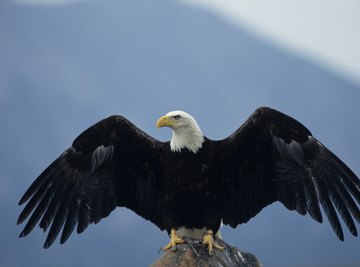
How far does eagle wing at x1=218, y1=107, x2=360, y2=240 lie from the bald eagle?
11mm

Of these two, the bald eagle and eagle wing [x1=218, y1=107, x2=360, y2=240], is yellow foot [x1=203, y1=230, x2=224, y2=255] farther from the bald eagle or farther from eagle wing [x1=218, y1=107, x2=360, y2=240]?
eagle wing [x1=218, y1=107, x2=360, y2=240]

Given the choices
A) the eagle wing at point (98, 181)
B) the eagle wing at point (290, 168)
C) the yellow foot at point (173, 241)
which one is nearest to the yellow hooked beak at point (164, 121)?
the eagle wing at point (98, 181)

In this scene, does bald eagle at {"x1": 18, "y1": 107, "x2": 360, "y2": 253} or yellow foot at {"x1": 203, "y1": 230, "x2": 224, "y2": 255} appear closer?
yellow foot at {"x1": 203, "y1": 230, "x2": 224, "y2": 255}

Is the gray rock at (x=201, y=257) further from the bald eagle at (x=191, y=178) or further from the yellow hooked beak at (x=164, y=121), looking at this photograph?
the yellow hooked beak at (x=164, y=121)

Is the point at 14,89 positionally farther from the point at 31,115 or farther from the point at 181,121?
the point at 181,121

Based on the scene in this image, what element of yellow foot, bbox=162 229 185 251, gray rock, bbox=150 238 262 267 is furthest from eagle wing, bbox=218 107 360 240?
yellow foot, bbox=162 229 185 251

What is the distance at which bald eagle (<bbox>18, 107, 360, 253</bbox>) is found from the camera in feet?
25.7

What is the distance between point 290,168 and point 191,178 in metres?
1.17

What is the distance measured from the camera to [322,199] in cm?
791

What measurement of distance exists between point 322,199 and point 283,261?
11143 centimetres

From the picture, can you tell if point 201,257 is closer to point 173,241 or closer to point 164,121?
point 173,241

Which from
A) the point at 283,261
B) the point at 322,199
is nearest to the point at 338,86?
the point at 283,261

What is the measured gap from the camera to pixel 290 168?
7.95 m

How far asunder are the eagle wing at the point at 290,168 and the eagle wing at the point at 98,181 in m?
0.95
